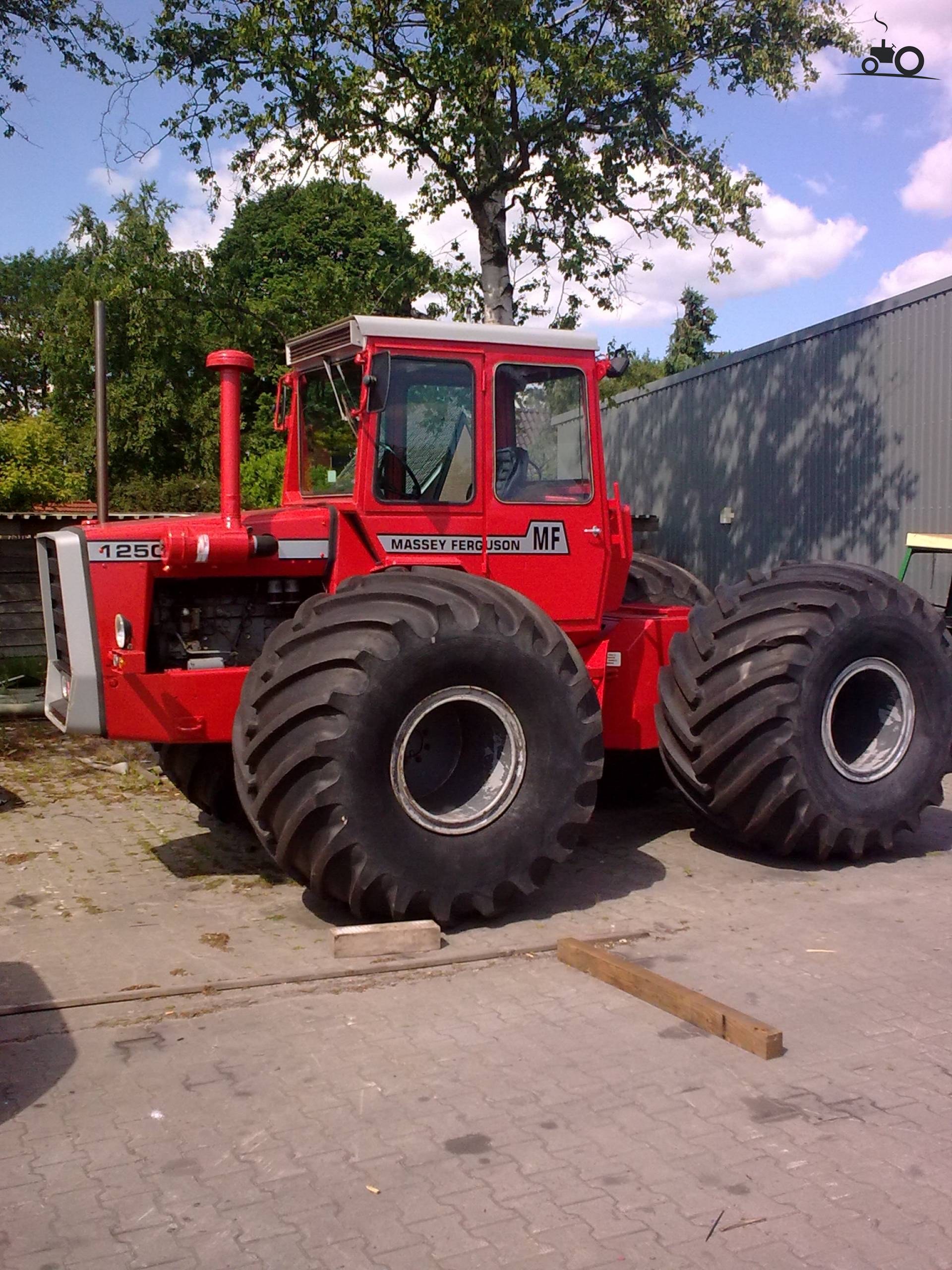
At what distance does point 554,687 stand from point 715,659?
1.20 meters

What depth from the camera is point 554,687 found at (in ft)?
18.9

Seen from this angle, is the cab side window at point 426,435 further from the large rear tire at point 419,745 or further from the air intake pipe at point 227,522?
the air intake pipe at point 227,522

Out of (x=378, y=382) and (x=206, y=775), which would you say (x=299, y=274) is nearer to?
(x=206, y=775)

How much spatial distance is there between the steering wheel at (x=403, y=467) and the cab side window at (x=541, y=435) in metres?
0.44

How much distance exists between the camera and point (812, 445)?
15242 millimetres

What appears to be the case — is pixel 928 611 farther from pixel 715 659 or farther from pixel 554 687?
pixel 554 687

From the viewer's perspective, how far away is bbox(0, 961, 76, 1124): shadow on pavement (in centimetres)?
395

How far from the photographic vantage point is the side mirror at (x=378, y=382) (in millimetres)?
6023

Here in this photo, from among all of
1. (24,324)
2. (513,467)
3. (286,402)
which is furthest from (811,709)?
(24,324)

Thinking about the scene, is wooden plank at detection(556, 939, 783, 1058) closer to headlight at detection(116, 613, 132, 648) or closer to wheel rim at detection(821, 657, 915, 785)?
wheel rim at detection(821, 657, 915, 785)

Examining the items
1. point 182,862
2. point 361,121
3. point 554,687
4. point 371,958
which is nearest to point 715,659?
point 554,687

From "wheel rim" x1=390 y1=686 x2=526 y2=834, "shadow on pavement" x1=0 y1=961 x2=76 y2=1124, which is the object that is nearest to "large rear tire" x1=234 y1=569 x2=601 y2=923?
"wheel rim" x1=390 y1=686 x2=526 y2=834

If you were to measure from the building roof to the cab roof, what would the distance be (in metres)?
7.45

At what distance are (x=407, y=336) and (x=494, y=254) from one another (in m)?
7.77
